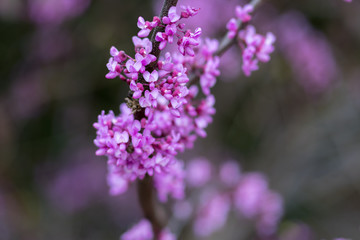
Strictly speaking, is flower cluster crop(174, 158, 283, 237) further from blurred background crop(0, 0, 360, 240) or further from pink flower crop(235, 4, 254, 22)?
pink flower crop(235, 4, 254, 22)

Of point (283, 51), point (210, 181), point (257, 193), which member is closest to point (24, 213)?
point (210, 181)

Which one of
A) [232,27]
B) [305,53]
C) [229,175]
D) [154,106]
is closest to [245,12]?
[232,27]

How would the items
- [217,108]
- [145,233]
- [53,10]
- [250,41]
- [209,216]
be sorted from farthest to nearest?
1. [217,108]
2. [53,10]
3. [209,216]
4. [145,233]
5. [250,41]

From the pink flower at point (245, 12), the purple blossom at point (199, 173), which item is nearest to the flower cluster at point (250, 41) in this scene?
the pink flower at point (245, 12)

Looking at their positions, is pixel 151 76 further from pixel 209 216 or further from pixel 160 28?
pixel 209 216

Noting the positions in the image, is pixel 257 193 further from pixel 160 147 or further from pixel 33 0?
pixel 33 0

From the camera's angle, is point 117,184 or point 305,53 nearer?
point 117,184

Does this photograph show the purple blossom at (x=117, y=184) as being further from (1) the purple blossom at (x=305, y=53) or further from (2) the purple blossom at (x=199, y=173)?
(1) the purple blossom at (x=305, y=53)

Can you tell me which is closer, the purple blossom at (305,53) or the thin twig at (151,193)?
the thin twig at (151,193)
